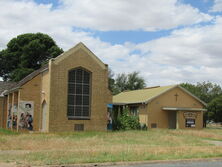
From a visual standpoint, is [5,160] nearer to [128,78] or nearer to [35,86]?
[35,86]

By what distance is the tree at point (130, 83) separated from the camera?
7719 centimetres

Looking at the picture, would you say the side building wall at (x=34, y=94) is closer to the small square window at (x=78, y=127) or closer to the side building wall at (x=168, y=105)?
the small square window at (x=78, y=127)

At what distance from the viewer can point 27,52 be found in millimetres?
58312

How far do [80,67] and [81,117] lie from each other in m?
4.74

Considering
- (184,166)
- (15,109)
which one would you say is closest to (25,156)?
(184,166)

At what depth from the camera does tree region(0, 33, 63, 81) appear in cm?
5784

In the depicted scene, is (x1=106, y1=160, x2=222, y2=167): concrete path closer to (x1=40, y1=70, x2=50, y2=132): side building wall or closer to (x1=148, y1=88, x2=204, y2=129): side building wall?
(x1=40, y1=70, x2=50, y2=132): side building wall

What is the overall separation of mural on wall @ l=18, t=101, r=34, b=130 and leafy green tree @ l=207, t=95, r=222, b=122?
2924 cm

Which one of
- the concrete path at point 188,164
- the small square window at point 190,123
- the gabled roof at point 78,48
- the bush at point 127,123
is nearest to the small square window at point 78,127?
the bush at point 127,123

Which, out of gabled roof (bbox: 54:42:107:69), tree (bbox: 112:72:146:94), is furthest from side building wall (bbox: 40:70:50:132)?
tree (bbox: 112:72:146:94)

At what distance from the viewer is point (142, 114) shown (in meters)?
41.3

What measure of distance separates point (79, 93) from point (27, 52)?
1110 inches

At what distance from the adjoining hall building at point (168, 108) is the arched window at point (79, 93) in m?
7.07

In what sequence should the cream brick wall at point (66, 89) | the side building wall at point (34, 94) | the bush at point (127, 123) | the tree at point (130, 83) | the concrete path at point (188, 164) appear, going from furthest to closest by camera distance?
the tree at point (130, 83), the bush at point (127, 123), the side building wall at point (34, 94), the cream brick wall at point (66, 89), the concrete path at point (188, 164)
